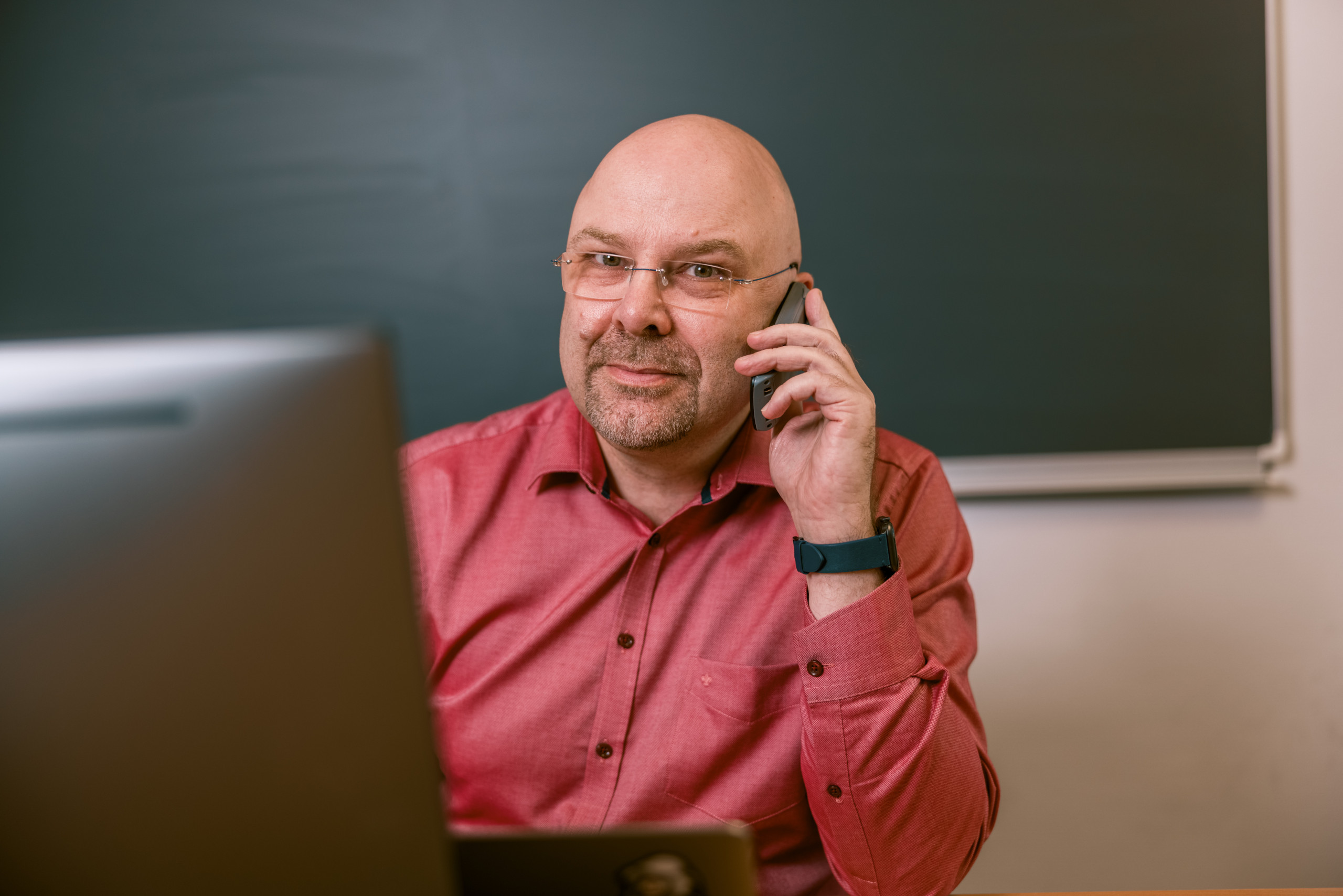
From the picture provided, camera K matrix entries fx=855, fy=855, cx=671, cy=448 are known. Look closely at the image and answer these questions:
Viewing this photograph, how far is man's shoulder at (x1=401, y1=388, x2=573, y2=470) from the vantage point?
1.39 metres

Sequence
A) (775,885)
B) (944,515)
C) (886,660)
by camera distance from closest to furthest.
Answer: (886,660) < (775,885) < (944,515)

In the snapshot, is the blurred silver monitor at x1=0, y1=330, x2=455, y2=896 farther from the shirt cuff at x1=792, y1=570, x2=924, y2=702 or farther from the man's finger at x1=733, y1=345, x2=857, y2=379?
the man's finger at x1=733, y1=345, x2=857, y2=379

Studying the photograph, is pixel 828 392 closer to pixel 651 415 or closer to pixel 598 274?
pixel 651 415

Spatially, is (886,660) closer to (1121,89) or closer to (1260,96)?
(1121,89)

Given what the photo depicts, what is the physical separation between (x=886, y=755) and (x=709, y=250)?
2.33 feet

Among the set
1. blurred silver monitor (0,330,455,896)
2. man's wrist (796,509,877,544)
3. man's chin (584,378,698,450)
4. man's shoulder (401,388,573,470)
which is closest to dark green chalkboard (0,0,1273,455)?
man's shoulder (401,388,573,470)

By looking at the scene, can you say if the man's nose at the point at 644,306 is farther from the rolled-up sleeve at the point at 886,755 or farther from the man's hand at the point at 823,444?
the rolled-up sleeve at the point at 886,755

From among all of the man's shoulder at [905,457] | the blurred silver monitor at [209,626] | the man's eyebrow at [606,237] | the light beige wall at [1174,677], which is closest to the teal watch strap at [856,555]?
the man's shoulder at [905,457]

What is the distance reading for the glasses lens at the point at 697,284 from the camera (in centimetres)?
125

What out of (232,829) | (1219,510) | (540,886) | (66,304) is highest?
(66,304)

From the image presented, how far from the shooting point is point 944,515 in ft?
4.20

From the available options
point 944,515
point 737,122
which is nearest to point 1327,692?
point 944,515

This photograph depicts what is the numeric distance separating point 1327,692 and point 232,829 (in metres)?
2.11

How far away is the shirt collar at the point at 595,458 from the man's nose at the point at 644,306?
0.65ft
